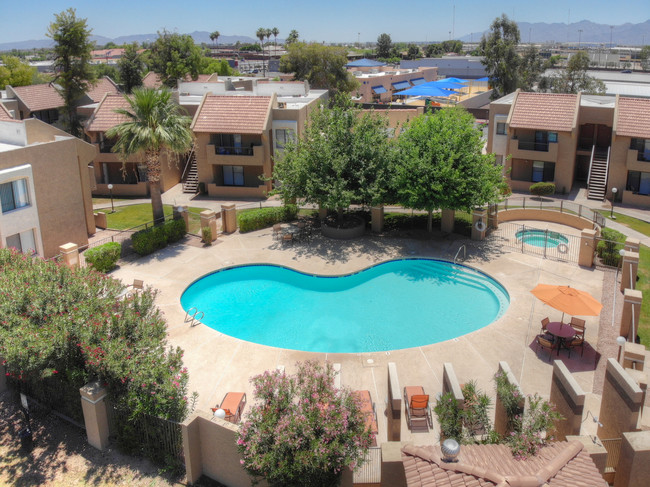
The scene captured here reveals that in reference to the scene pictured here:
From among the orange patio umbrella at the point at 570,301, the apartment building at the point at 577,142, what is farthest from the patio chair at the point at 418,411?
the apartment building at the point at 577,142

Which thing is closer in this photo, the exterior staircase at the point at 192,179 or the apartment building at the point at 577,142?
the apartment building at the point at 577,142

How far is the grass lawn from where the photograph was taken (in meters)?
35.1

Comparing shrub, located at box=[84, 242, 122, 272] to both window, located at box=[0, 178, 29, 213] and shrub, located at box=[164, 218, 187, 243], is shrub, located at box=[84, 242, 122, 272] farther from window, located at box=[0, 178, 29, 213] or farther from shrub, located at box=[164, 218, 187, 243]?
window, located at box=[0, 178, 29, 213]

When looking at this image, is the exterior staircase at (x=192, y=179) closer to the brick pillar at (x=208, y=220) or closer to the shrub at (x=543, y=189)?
the brick pillar at (x=208, y=220)

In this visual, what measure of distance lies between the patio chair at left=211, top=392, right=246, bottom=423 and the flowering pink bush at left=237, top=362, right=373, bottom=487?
3843mm

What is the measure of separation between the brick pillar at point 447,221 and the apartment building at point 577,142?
282 inches

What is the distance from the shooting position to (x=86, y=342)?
14258mm

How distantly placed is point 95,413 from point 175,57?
61619 mm

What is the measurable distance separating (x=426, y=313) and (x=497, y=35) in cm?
5240

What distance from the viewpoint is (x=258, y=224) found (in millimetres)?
33781

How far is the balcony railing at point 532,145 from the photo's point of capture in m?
41.1

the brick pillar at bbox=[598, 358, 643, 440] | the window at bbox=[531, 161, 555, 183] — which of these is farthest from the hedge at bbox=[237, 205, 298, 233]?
the brick pillar at bbox=[598, 358, 643, 440]

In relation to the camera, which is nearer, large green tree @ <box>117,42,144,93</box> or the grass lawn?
the grass lawn

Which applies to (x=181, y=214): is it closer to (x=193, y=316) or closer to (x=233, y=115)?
(x=233, y=115)
